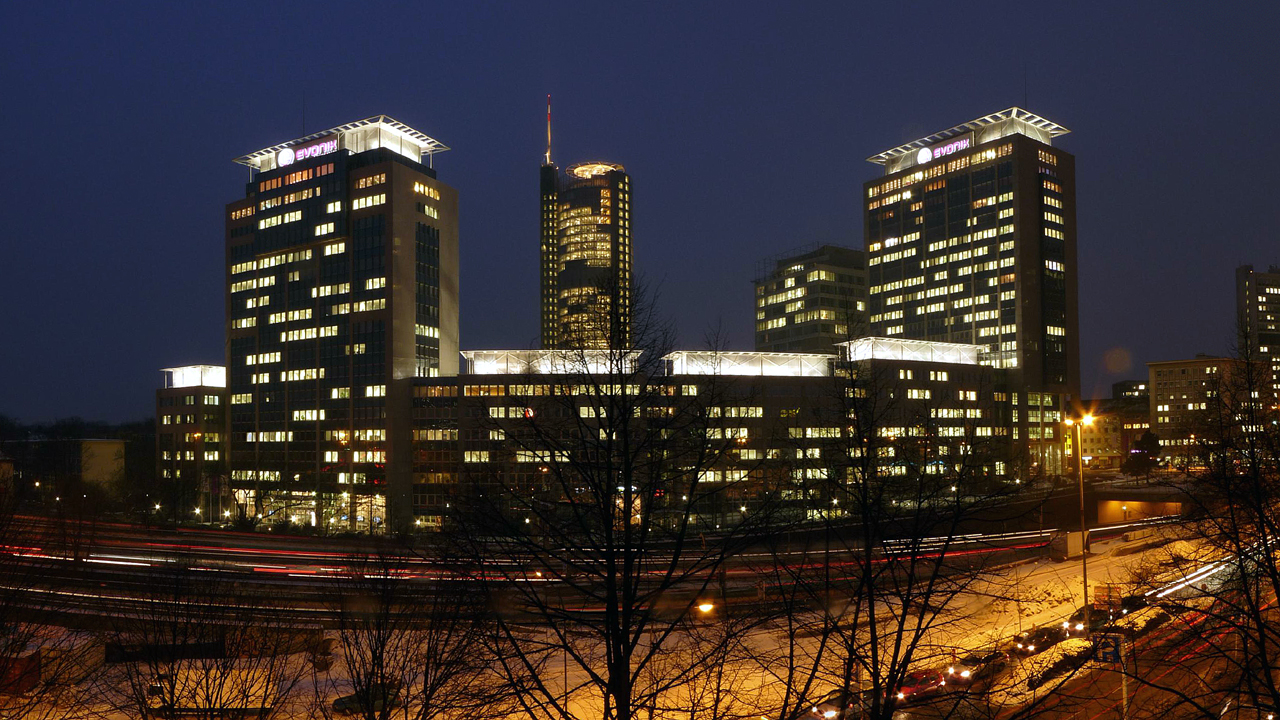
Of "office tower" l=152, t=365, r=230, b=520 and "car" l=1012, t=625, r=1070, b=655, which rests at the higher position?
"office tower" l=152, t=365, r=230, b=520

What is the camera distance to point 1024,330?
A: 454ft

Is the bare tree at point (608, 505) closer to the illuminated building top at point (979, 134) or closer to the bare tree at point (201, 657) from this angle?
the bare tree at point (201, 657)

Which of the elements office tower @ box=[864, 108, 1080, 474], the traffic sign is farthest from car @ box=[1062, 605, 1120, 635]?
office tower @ box=[864, 108, 1080, 474]

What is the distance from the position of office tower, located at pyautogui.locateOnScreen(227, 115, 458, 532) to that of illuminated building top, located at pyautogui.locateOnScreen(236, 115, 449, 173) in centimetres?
20

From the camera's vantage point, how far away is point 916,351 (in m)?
117

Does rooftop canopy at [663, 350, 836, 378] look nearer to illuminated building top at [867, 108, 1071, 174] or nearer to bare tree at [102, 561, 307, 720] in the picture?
illuminated building top at [867, 108, 1071, 174]

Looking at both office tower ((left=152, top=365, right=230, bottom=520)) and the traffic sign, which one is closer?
the traffic sign

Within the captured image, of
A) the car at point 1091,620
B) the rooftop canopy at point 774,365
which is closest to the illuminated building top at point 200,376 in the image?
the rooftop canopy at point 774,365

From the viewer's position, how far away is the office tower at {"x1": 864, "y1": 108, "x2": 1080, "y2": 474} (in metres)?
139

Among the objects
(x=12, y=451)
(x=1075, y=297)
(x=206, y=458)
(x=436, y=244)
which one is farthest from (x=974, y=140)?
(x=12, y=451)

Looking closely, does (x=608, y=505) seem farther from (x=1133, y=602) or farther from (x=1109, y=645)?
(x=1133, y=602)

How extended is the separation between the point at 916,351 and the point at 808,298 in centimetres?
5938

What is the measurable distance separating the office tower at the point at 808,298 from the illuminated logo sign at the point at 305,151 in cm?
9777

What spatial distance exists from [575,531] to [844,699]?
423 cm
